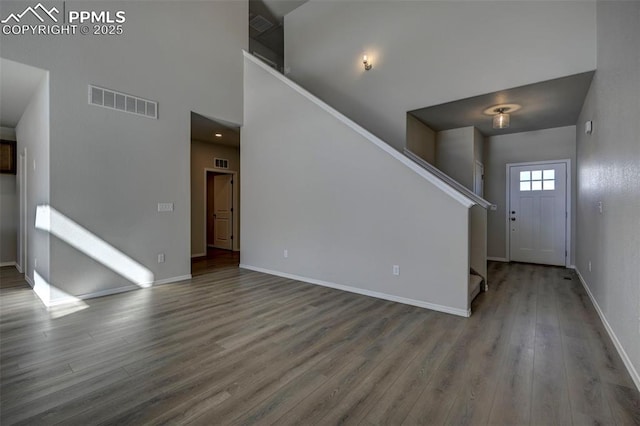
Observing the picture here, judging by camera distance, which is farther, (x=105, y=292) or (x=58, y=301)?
(x=105, y=292)

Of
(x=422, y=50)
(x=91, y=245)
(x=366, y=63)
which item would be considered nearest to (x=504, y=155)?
(x=422, y=50)

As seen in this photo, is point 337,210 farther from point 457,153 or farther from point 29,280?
point 29,280

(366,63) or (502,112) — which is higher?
(366,63)

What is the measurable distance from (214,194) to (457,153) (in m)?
6.34

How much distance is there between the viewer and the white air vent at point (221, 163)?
729 cm

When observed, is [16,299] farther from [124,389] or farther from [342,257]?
[342,257]

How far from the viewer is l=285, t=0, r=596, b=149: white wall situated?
3.58 meters

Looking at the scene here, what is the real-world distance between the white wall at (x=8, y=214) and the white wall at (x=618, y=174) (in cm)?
899

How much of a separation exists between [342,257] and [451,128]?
3.68m

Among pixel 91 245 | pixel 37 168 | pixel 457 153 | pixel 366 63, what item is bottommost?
pixel 91 245

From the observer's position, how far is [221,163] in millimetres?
7402

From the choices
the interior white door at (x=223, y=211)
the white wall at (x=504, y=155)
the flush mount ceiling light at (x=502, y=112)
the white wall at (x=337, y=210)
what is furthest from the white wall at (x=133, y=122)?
the white wall at (x=504, y=155)

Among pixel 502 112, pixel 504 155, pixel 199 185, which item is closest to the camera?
pixel 502 112

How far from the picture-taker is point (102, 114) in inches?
152
